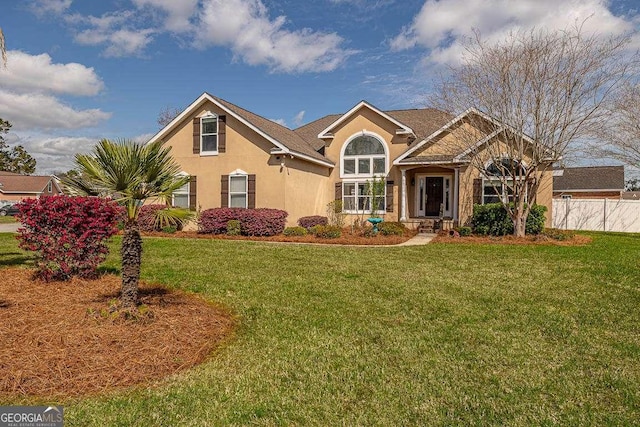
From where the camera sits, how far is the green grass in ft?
10.2

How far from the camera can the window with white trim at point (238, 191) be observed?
694 inches

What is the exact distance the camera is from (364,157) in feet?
64.5

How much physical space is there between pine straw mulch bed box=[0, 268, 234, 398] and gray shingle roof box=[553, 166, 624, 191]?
35.8 meters

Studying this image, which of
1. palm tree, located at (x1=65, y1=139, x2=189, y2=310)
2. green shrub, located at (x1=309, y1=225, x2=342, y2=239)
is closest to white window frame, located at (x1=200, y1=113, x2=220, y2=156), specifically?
green shrub, located at (x1=309, y1=225, x2=342, y2=239)

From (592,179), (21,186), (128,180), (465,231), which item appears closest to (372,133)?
(465,231)

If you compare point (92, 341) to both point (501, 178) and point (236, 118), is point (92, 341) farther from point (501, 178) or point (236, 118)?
point (501, 178)

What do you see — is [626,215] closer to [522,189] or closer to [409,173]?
[522,189]

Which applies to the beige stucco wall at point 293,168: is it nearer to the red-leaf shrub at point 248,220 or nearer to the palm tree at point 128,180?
the red-leaf shrub at point 248,220

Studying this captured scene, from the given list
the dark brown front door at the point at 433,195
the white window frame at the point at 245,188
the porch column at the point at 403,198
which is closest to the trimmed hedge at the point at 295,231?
the white window frame at the point at 245,188

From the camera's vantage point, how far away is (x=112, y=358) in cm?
391

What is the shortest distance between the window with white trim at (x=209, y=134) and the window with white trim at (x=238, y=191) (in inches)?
64.4

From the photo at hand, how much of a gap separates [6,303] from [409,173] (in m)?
16.7

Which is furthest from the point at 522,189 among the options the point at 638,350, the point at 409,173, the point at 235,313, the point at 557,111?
the point at 235,313

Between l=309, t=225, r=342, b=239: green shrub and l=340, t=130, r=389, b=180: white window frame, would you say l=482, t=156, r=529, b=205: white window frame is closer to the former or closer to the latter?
l=340, t=130, r=389, b=180: white window frame
